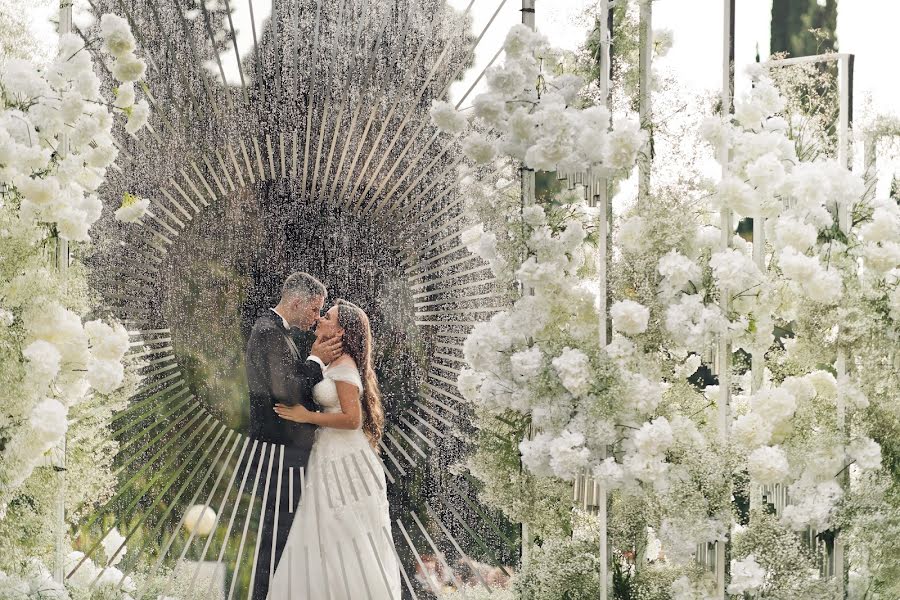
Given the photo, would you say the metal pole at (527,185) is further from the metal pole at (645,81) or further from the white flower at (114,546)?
the white flower at (114,546)

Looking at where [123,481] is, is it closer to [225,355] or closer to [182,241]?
[225,355]

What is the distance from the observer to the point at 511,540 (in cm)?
307

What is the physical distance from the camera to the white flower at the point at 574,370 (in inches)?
105

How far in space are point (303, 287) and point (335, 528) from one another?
836mm

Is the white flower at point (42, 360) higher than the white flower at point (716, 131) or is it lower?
lower

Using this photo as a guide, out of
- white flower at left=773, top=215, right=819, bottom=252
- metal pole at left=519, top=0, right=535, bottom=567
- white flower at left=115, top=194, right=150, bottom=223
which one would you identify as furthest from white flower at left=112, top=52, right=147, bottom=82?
white flower at left=773, top=215, right=819, bottom=252

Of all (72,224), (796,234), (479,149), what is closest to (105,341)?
(72,224)

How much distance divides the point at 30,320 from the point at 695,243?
214cm

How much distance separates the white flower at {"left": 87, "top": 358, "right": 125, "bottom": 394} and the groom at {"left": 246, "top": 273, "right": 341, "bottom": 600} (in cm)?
43

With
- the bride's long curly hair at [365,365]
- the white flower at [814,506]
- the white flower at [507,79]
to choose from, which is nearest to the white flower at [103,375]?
the bride's long curly hair at [365,365]

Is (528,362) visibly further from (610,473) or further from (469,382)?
(610,473)

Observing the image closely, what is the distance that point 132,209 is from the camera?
299 cm

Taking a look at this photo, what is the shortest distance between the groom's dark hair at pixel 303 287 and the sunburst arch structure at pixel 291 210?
0.04 m

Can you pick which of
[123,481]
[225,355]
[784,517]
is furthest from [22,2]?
[784,517]
